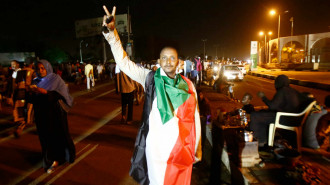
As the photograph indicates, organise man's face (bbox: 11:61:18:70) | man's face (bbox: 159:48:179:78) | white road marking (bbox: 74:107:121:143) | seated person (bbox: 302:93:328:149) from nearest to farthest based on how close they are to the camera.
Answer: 1. man's face (bbox: 159:48:179:78)
2. seated person (bbox: 302:93:328:149)
3. white road marking (bbox: 74:107:121:143)
4. man's face (bbox: 11:61:18:70)

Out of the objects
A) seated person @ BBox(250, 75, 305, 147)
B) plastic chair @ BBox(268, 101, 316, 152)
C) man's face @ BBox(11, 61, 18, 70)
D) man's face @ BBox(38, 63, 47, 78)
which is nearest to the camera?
man's face @ BBox(38, 63, 47, 78)

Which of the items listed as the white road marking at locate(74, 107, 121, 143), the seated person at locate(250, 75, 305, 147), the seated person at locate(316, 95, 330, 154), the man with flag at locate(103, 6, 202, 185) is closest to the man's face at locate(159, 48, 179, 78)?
the man with flag at locate(103, 6, 202, 185)

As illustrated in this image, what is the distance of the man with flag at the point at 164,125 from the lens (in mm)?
2123

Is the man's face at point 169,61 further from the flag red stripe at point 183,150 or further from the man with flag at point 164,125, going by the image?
the flag red stripe at point 183,150

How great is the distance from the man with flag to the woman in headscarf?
2.03 m

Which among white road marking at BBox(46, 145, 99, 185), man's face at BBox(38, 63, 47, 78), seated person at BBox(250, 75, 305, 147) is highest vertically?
man's face at BBox(38, 63, 47, 78)

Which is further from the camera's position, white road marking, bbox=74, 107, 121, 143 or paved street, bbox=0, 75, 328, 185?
white road marking, bbox=74, 107, 121, 143

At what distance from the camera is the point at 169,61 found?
230cm

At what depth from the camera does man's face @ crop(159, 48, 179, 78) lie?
7.50ft

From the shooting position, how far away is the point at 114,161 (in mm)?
4293

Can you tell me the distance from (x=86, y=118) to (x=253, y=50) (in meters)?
31.2

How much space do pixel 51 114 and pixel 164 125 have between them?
253 centimetres

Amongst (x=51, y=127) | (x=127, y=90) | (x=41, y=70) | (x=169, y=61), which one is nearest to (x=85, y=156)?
(x=51, y=127)

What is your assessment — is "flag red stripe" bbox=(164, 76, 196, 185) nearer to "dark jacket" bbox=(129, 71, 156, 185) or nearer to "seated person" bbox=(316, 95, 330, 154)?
"dark jacket" bbox=(129, 71, 156, 185)
